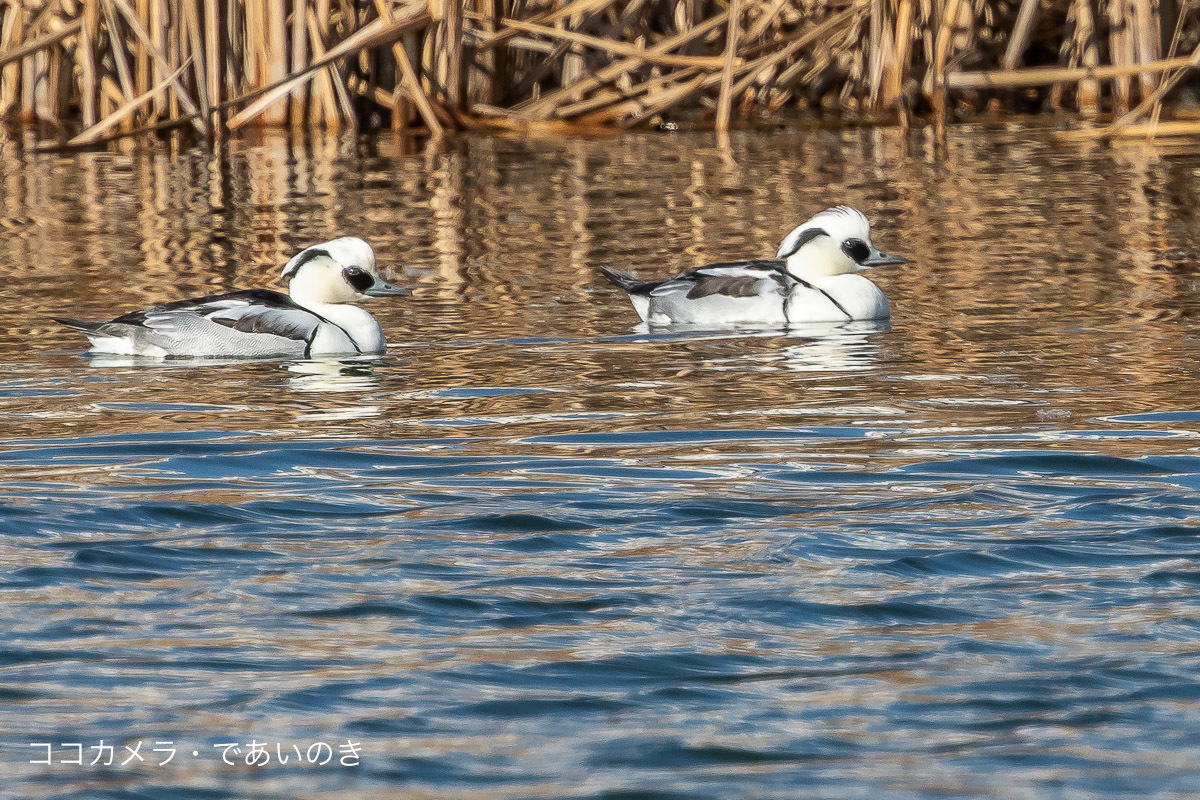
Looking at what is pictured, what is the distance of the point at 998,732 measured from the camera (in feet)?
11.9

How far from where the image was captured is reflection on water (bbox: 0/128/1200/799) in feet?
11.9

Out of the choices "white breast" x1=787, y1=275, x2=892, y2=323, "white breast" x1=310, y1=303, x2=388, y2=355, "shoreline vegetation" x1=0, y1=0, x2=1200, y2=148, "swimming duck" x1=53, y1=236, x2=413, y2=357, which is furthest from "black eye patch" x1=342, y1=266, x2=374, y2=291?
"shoreline vegetation" x1=0, y1=0, x2=1200, y2=148

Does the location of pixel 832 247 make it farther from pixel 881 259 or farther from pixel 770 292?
pixel 770 292

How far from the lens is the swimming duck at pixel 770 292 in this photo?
9.53 meters

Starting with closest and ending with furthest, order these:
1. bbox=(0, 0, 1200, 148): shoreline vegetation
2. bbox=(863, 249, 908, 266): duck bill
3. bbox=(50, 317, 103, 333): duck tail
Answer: bbox=(50, 317, 103, 333): duck tail, bbox=(863, 249, 908, 266): duck bill, bbox=(0, 0, 1200, 148): shoreline vegetation

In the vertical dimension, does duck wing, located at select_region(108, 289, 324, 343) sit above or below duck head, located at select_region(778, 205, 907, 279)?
below

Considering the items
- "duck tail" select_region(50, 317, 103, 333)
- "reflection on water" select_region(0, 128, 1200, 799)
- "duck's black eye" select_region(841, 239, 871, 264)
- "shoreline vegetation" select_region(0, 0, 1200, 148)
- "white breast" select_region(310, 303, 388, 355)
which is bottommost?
"reflection on water" select_region(0, 128, 1200, 799)

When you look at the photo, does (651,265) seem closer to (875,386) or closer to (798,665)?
(875,386)

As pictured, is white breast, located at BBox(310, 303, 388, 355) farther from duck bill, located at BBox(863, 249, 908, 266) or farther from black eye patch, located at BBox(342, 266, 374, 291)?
duck bill, located at BBox(863, 249, 908, 266)

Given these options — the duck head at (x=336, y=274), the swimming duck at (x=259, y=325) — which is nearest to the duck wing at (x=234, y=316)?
the swimming duck at (x=259, y=325)

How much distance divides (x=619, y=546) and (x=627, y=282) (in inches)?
192

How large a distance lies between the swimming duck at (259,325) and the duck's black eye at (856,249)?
7.84 feet

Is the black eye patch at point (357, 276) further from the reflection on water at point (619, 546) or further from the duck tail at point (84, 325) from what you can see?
the duck tail at point (84, 325)

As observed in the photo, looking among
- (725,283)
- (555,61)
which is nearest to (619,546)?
(725,283)
